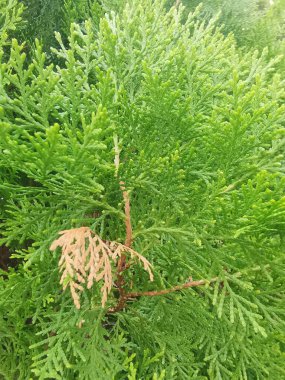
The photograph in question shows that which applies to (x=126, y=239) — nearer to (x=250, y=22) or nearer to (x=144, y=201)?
(x=144, y=201)

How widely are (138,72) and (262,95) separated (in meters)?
0.89

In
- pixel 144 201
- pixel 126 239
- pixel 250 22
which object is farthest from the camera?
pixel 250 22

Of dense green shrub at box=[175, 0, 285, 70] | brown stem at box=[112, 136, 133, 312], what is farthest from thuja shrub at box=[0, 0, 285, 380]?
dense green shrub at box=[175, 0, 285, 70]

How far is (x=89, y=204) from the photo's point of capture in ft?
8.00

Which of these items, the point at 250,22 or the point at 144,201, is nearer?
the point at 144,201

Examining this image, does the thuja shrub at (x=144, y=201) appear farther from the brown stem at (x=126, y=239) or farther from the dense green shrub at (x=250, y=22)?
the dense green shrub at (x=250, y=22)

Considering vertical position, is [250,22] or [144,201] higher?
[250,22]

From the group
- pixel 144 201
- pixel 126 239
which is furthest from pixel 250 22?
pixel 126 239

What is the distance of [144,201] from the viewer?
8.91ft

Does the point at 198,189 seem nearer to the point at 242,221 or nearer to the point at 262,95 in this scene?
the point at 242,221

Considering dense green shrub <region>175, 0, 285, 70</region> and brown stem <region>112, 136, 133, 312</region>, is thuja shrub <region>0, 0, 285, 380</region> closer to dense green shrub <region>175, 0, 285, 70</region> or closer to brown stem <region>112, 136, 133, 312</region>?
brown stem <region>112, 136, 133, 312</region>

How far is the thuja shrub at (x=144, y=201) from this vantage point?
2033 millimetres

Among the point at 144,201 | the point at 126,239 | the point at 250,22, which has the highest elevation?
the point at 250,22

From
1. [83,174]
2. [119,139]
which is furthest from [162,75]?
[83,174]
